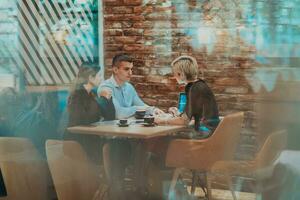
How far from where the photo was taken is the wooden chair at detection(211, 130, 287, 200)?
5.89ft

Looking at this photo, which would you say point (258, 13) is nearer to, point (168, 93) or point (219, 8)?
point (219, 8)

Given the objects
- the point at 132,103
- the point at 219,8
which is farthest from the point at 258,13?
the point at 132,103

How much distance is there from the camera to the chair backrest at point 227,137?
196 cm

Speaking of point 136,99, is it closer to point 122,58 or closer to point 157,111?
point 157,111

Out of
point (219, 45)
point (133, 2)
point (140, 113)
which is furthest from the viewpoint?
point (140, 113)

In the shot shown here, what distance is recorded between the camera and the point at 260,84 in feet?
6.09

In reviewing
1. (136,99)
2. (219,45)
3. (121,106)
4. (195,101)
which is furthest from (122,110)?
(219,45)

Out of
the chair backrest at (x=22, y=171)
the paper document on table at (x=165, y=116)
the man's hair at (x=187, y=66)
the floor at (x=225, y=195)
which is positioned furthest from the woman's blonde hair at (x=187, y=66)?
the chair backrest at (x=22, y=171)

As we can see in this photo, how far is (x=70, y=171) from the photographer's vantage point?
2.21 m

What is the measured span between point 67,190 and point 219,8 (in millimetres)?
1284

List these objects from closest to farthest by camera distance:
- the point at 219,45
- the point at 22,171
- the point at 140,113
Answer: the point at 219,45 < the point at 140,113 < the point at 22,171

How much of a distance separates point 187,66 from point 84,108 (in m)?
0.59

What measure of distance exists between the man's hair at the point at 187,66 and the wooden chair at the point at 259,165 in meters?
0.46

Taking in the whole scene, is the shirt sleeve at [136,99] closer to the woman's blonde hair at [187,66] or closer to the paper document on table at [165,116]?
the paper document on table at [165,116]
